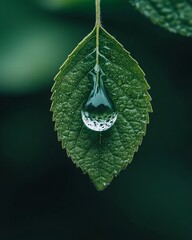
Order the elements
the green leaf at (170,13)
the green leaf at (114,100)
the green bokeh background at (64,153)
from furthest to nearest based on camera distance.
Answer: the green bokeh background at (64,153) → the green leaf at (114,100) → the green leaf at (170,13)

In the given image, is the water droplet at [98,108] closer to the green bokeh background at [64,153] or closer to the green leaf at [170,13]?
the green leaf at [170,13]

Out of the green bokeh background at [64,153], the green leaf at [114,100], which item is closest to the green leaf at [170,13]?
the green leaf at [114,100]

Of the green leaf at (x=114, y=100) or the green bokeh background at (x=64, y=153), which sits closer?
the green leaf at (x=114, y=100)

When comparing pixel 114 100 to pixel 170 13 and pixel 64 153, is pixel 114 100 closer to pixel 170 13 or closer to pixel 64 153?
pixel 170 13

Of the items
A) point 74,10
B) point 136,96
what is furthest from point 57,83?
point 74,10

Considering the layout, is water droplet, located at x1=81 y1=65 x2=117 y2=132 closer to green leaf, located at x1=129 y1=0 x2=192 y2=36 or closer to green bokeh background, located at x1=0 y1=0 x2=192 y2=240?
green leaf, located at x1=129 y1=0 x2=192 y2=36
